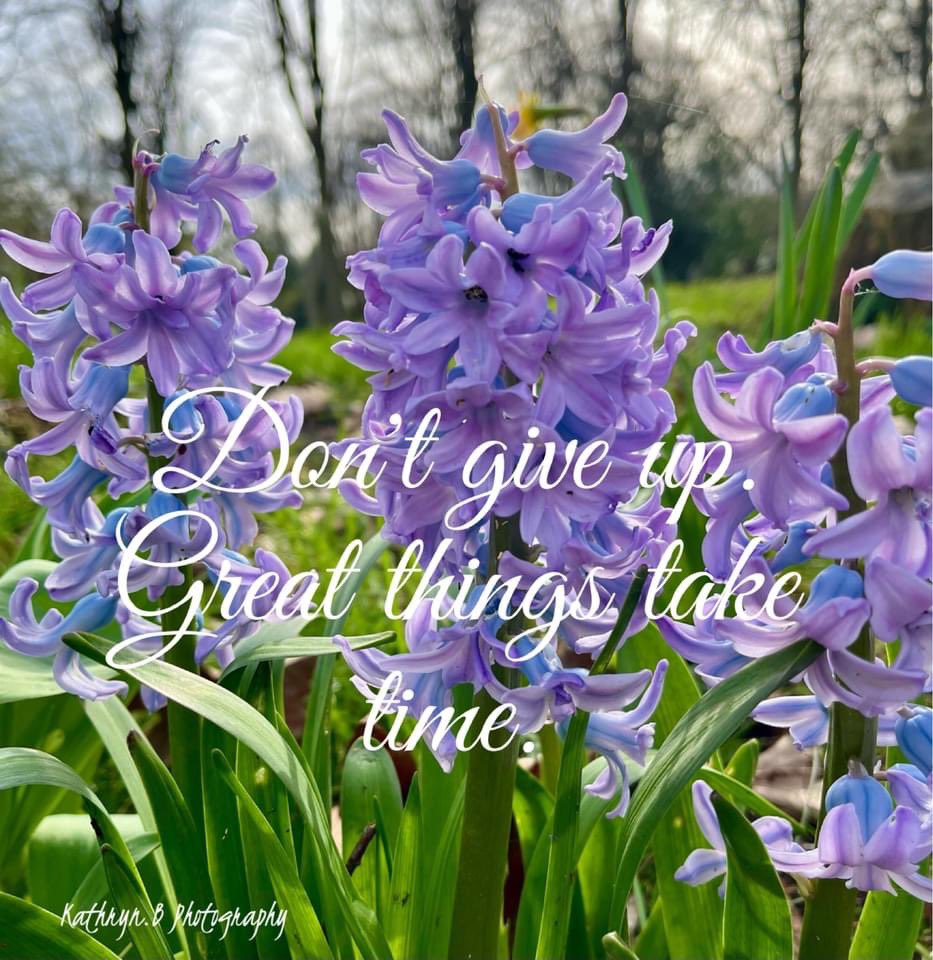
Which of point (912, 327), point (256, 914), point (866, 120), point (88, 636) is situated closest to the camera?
point (88, 636)

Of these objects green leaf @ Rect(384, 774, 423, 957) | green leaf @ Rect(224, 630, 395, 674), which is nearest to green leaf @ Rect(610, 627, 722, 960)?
green leaf @ Rect(384, 774, 423, 957)

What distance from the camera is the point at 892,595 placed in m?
0.91

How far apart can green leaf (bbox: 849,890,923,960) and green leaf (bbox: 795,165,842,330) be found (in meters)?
1.32

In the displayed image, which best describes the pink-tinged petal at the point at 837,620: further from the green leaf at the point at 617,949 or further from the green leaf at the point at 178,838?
the green leaf at the point at 178,838

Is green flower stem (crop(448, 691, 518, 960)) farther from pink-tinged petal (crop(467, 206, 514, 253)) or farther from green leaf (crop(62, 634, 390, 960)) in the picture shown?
pink-tinged petal (crop(467, 206, 514, 253))

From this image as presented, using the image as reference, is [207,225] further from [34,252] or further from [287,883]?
[287,883]

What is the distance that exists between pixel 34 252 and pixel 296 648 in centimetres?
62

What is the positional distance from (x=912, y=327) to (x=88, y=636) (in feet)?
21.3

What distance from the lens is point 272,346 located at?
60.9 inches

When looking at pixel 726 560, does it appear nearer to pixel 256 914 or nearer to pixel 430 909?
pixel 430 909

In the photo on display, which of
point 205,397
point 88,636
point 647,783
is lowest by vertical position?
point 647,783

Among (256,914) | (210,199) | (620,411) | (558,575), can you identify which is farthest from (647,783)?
(210,199)

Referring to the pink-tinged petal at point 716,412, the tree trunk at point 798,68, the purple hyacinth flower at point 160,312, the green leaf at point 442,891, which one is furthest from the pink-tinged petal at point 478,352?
the tree trunk at point 798,68

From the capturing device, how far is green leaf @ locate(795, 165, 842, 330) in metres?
2.25
